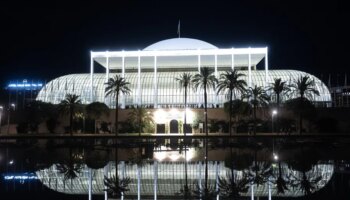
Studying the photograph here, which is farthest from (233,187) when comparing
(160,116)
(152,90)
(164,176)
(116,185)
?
(152,90)

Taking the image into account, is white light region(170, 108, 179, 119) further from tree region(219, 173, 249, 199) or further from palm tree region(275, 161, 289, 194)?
tree region(219, 173, 249, 199)

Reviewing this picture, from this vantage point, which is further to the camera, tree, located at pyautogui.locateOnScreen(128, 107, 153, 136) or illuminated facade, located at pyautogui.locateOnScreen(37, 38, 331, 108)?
illuminated facade, located at pyautogui.locateOnScreen(37, 38, 331, 108)

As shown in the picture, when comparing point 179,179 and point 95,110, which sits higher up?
point 95,110

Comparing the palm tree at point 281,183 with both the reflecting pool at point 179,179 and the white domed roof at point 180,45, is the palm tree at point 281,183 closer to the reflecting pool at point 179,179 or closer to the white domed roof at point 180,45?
the reflecting pool at point 179,179

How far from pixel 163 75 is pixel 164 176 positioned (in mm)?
61403

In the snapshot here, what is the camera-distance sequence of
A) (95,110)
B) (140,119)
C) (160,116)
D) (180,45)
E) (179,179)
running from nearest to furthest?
(179,179) → (140,119) → (95,110) → (160,116) → (180,45)

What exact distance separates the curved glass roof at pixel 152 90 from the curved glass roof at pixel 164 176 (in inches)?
2009

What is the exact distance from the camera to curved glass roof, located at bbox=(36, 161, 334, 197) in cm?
1711

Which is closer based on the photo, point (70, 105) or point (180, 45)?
point (70, 105)

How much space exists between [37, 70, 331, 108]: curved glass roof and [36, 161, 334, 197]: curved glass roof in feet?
Answer: 167

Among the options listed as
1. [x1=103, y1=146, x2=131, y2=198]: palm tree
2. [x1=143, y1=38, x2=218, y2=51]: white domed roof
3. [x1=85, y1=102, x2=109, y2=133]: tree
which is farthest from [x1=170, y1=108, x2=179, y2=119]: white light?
[x1=103, y1=146, x2=131, y2=198]: palm tree

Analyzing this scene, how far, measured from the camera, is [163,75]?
81938mm

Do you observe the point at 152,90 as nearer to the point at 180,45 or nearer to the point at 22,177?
the point at 180,45

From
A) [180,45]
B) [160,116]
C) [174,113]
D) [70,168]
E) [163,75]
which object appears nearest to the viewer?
[70,168]
